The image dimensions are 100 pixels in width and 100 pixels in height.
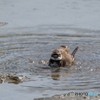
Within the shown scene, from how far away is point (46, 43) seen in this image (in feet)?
38.4

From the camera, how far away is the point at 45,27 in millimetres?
13930

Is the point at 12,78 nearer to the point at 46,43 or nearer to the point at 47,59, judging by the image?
the point at 47,59

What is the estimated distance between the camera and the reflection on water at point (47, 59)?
721cm

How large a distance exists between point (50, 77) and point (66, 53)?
6.91ft

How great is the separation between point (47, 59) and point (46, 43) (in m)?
1.77

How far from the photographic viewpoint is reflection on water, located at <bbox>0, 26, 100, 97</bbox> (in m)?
7.21

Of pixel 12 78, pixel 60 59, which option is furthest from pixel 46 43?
pixel 12 78

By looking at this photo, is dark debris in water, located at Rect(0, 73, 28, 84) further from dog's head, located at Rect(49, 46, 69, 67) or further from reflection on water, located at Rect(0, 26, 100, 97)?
dog's head, located at Rect(49, 46, 69, 67)

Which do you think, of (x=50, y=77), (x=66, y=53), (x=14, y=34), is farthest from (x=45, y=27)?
(x=50, y=77)

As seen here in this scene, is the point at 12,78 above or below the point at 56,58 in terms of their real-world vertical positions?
below

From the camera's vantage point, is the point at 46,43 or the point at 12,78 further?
the point at 46,43

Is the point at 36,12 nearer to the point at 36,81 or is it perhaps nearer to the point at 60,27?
the point at 60,27

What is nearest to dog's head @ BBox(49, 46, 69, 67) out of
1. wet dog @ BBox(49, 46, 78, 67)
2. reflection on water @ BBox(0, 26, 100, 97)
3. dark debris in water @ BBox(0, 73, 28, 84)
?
wet dog @ BBox(49, 46, 78, 67)

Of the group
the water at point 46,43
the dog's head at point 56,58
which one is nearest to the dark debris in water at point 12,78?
the water at point 46,43
